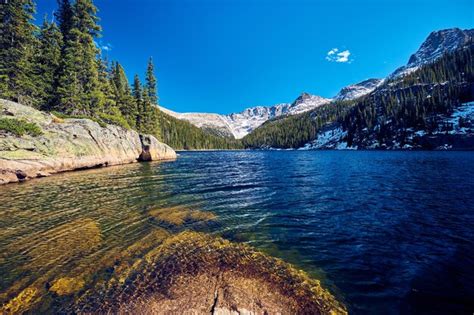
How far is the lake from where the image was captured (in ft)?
19.6

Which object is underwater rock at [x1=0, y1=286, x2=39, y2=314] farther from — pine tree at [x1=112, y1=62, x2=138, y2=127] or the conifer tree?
the conifer tree

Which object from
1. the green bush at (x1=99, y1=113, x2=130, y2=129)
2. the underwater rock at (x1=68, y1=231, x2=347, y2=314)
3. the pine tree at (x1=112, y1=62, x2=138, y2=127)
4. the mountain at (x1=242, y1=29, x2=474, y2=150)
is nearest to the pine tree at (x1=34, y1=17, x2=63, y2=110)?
the green bush at (x1=99, y1=113, x2=130, y2=129)

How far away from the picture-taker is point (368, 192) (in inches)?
684

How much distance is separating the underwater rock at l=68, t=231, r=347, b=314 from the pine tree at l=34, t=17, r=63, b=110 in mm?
43134

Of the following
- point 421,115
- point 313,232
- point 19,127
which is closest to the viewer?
point 313,232

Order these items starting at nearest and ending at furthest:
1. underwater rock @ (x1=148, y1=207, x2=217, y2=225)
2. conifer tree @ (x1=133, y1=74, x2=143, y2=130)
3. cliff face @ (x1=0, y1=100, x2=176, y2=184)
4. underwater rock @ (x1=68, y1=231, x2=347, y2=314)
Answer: underwater rock @ (x1=68, y1=231, x2=347, y2=314) < underwater rock @ (x1=148, y1=207, x2=217, y2=225) < cliff face @ (x1=0, y1=100, x2=176, y2=184) < conifer tree @ (x1=133, y1=74, x2=143, y2=130)

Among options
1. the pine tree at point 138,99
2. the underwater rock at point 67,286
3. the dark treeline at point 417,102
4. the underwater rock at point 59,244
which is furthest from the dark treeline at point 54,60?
the dark treeline at point 417,102

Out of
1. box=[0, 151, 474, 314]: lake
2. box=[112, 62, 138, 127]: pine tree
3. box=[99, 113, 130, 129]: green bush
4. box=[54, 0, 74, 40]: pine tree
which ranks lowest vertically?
→ box=[0, 151, 474, 314]: lake

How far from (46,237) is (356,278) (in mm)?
11936

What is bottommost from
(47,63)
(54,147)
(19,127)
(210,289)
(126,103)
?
(210,289)

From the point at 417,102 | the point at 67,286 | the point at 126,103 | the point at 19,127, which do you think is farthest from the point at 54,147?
the point at 417,102

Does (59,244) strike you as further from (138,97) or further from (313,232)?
(138,97)

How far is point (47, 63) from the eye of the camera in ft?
127

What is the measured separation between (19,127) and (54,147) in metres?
3.83
